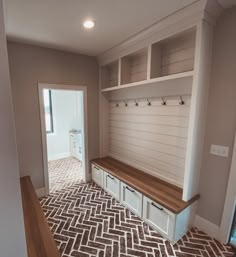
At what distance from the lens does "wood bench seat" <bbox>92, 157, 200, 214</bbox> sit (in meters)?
1.94

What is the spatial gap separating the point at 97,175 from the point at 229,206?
2.27m

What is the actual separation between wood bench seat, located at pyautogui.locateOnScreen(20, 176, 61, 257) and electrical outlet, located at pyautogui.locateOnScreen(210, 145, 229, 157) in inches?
77.0

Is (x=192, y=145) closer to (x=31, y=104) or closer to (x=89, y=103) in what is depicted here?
(x=89, y=103)

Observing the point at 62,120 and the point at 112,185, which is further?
the point at 62,120

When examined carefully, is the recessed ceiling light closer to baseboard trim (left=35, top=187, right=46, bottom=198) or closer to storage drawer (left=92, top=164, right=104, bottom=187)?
storage drawer (left=92, top=164, right=104, bottom=187)

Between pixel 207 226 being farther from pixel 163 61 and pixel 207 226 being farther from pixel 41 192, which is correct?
pixel 41 192

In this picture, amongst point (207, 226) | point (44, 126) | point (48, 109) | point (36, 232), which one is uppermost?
point (48, 109)

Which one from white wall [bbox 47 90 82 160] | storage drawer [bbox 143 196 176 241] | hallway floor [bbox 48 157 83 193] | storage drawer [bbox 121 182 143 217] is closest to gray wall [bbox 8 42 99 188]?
hallway floor [bbox 48 157 83 193]

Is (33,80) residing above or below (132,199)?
above

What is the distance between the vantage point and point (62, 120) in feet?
17.0

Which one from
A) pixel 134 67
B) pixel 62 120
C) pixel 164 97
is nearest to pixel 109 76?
pixel 134 67

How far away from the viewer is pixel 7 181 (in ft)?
2.31

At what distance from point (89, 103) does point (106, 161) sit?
127cm

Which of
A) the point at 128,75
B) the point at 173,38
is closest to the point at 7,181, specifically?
the point at 173,38
